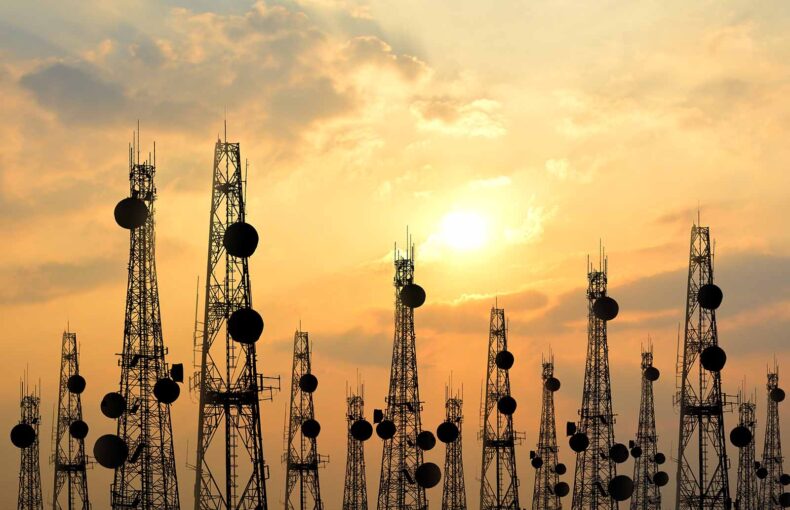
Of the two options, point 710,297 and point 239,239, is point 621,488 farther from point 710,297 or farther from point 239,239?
point 239,239

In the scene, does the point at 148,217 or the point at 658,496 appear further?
the point at 658,496

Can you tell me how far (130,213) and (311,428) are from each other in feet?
120

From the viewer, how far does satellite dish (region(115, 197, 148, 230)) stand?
2469 inches

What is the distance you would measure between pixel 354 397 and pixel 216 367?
5242cm

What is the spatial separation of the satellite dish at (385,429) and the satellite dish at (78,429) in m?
22.1

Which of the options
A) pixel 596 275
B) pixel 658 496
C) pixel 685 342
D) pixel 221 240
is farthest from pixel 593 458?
pixel 221 240

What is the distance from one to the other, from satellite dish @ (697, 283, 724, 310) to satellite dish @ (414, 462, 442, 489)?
22.4 meters

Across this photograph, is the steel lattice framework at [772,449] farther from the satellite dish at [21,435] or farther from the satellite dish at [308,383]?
the satellite dish at [21,435]

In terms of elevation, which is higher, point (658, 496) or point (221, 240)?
point (221, 240)

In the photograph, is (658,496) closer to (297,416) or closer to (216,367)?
(297,416)

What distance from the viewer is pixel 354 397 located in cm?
10681

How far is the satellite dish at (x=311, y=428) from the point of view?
9438 cm

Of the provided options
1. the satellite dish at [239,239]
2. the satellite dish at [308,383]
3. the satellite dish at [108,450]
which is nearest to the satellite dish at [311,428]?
the satellite dish at [308,383]

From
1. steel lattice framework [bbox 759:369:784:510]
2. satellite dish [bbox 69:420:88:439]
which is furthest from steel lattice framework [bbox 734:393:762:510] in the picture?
satellite dish [bbox 69:420:88:439]
